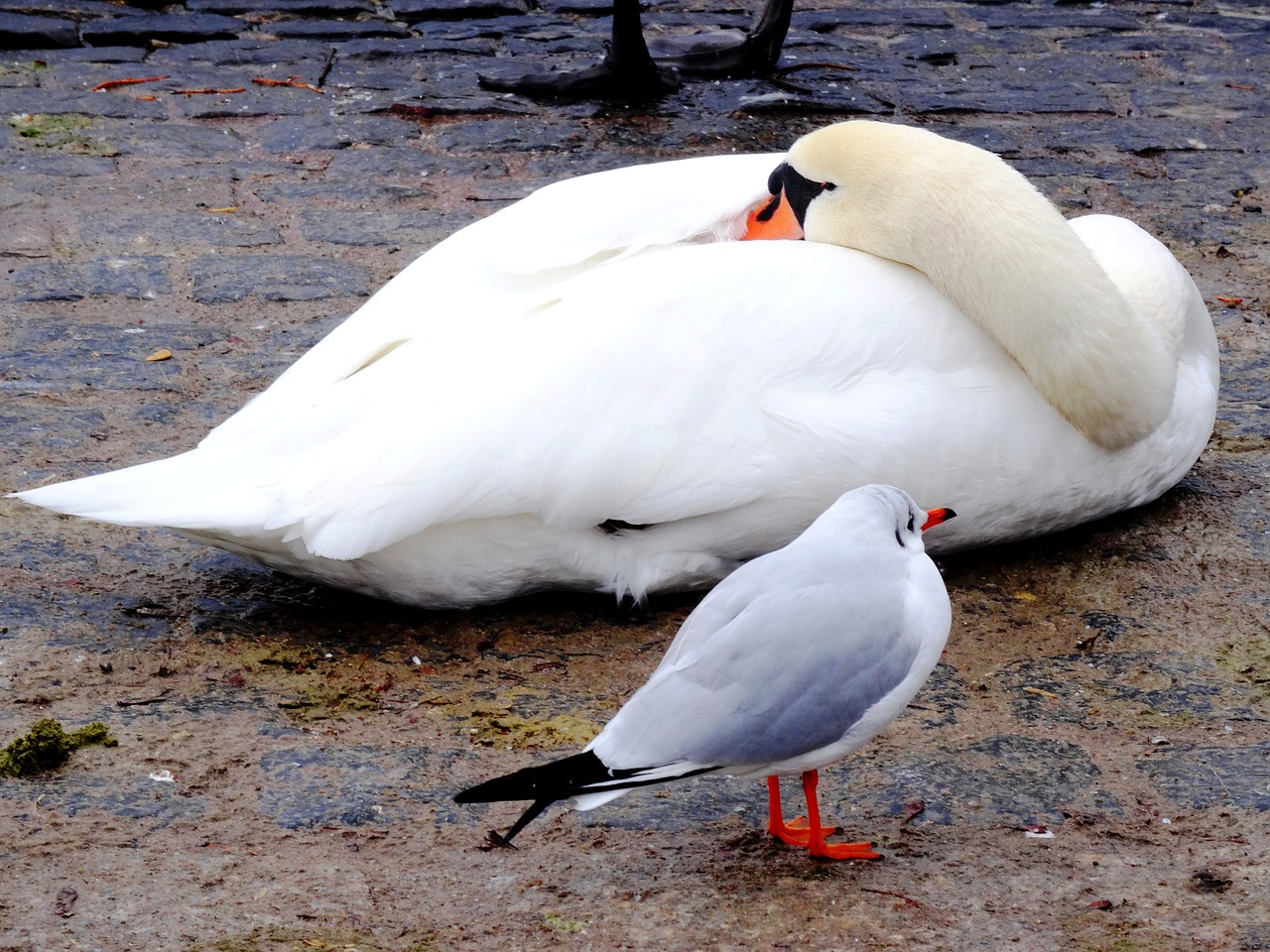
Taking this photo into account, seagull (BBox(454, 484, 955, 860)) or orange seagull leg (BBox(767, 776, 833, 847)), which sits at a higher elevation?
seagull (BBox(454, 484, 955, 860))

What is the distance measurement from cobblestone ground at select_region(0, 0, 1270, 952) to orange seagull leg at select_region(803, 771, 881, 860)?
20mm

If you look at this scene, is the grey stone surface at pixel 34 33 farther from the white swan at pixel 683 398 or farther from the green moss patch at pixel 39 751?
the green moss patch at pixel 39 751

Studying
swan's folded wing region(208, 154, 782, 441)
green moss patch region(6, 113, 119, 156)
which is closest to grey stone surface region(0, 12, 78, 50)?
green moss patch region(6, 113, 119, 156)

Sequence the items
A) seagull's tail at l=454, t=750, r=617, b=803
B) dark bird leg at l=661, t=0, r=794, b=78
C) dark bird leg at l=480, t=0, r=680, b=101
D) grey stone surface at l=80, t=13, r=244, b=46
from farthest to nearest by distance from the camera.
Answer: grey stone surface at l=80, t=13, r=244, b=46
dark bird leg at l=661, t=0, r=794, b=78
dark bird leg at l=480, t=0, r=680, b=101
seagull's tail at l=454, t=750, r=617, b=803

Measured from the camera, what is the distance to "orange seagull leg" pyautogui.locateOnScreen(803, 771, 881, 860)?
Answer: 2.32m

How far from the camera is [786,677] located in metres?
2.19

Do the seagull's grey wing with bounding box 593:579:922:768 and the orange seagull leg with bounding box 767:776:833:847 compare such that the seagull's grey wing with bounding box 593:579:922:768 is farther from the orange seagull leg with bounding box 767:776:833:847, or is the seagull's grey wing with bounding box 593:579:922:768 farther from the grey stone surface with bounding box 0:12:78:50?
the grey stone surface with bounding box 0:12:78:50

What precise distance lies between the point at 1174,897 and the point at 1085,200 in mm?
3682

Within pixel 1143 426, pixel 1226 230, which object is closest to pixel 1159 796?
pixel 1143 426

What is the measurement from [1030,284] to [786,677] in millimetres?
1256

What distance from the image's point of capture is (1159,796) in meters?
2.55

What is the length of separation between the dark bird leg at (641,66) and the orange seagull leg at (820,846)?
455 cm

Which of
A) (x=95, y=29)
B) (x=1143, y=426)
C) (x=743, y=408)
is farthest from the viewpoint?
(x=95, y=29)

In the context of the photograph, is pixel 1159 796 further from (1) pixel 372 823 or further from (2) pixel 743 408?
(1) pixel 372 823
